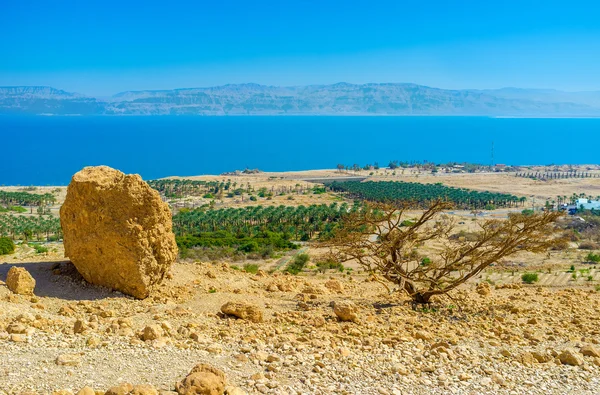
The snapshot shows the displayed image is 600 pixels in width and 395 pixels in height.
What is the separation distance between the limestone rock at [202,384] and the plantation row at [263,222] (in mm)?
36125

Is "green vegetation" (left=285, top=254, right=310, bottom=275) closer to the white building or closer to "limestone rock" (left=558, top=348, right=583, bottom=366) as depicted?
"limestone rock" (left=558, top=348, right=583, bottom=366)

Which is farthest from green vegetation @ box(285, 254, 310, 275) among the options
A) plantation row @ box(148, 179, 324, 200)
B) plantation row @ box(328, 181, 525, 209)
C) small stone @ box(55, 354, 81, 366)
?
plantation row @ box(148, 179, 324, 200)

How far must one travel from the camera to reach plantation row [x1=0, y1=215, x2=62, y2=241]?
144 feet

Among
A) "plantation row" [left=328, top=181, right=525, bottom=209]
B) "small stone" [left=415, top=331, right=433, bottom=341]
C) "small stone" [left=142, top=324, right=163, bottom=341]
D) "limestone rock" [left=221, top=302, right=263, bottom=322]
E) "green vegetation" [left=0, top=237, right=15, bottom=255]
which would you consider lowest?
"plantation row" [left=328, top=181, right=525, bottom=209]

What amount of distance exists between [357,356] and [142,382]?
3.56 m

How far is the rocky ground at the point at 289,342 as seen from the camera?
Result: 26.9ft

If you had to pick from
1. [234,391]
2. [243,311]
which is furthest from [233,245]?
[234,391]

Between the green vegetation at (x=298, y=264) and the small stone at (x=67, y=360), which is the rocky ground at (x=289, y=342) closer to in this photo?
the small stone at (x=67, y=360)

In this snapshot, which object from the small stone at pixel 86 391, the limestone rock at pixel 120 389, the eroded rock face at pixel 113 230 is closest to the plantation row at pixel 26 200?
the eroded rock face at pixel 113 230

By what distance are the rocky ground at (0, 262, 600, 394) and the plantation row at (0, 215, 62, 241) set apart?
3181 cm

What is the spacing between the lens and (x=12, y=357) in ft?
26.7

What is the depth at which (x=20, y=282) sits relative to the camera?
12.4 meters

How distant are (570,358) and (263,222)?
43.2 m

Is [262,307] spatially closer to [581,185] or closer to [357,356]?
[357,356]
